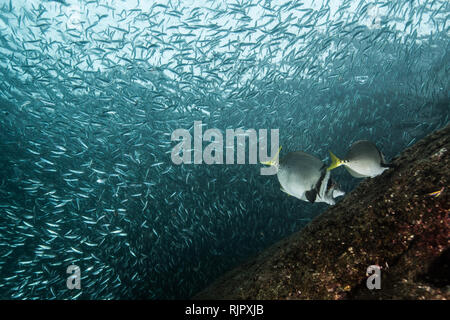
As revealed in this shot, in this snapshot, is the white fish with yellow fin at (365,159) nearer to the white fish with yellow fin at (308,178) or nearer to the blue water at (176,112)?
the white fish with yellow fin at (308,178)

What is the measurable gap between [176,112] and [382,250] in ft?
48.5

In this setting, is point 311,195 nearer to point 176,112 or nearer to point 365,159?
point 365,159

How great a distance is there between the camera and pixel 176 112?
15.4 meters

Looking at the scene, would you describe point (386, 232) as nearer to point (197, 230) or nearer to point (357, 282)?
point (357, 282)

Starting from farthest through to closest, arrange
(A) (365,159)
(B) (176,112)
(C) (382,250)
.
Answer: (B) (176,112)
(A) (365,159)
(C) (382,250)

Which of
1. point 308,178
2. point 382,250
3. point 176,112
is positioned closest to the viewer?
point 382,250

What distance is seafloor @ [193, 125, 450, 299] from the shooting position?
1580 millimetres

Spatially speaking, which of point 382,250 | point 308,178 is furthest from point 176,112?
point 382,250

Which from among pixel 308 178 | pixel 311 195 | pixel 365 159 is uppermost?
pixel 365 159

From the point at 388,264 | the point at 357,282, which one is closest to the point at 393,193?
the point at 388,264

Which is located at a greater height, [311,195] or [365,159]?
[365,159]

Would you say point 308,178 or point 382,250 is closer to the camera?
point 382,250

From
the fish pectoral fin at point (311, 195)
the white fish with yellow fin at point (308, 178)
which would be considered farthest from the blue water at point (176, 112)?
the fish pectoral fin at point (311, 195)

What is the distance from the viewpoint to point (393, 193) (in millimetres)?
1974
